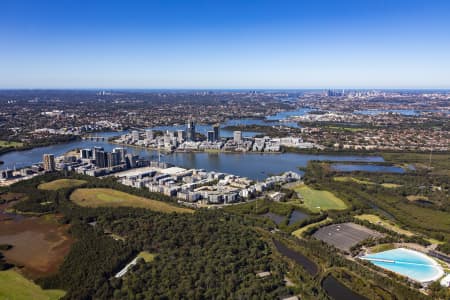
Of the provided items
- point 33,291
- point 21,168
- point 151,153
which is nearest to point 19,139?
point 21,168

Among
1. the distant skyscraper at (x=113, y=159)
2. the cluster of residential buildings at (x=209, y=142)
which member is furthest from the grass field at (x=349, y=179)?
the distant skyscraper at (x=113, y=159)

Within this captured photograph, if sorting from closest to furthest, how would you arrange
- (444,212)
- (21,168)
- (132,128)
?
(444,212)
(21,168)
(132,128)

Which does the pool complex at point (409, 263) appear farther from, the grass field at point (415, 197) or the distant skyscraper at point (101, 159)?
the distant skyscraper at point (101, 159)

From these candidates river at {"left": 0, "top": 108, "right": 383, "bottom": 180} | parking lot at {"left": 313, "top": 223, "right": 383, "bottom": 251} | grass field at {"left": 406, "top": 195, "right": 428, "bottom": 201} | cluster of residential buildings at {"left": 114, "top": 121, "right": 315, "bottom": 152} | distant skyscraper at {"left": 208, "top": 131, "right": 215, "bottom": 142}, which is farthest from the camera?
distant skyscraper at {"left": 208, "top": 131, "right": 215, "bottom": 142}

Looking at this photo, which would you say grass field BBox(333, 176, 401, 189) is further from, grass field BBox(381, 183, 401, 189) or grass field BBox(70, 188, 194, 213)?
grass field BBox(70, 188, 194, 213)

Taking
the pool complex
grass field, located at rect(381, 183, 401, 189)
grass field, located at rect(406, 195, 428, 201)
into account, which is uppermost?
grass field, located at rect(381, 183, 401, 189)

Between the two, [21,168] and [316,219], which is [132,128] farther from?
[316,219]

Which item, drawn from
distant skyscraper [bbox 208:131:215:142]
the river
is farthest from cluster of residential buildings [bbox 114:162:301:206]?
distant skyscraper [bbox 208:131:215:142]
